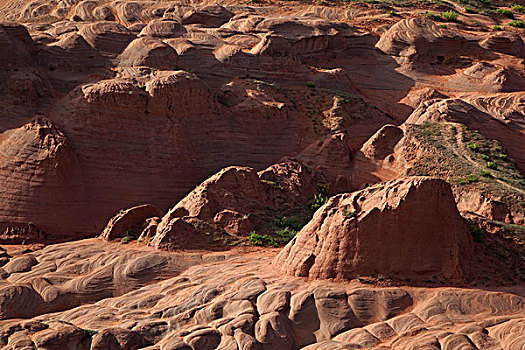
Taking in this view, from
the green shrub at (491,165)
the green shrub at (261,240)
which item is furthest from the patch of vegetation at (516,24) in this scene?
the green shrub at (261,240)

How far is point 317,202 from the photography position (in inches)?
1554

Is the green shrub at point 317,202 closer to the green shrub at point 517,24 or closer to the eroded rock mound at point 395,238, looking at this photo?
the eroded rock mound at point 395,238

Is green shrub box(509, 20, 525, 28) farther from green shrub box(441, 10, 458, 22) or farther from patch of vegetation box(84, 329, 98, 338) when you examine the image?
patch of vegetation box(84, 329, 98, 338)

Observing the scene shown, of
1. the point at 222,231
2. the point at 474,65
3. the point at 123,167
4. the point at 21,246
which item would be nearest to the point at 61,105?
the point at 123,167

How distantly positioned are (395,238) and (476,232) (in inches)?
150

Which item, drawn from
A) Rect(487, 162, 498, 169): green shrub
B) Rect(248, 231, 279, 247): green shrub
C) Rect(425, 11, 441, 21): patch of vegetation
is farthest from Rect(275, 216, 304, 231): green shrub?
Rect(425, 11, 441, 21): patch of vegetation

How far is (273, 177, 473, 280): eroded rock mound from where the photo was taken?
2820 centimetres

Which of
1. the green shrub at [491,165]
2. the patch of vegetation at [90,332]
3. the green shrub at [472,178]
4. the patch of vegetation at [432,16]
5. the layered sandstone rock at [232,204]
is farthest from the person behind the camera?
the patch of vegetation at [432,16]

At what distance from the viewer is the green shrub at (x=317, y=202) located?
128 ft

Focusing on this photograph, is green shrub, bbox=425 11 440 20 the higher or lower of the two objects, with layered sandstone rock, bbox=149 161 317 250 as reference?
higher

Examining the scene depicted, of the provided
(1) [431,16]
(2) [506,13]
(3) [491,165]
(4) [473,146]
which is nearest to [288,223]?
(3) [491,165]

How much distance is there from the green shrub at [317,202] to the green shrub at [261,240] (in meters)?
4.63

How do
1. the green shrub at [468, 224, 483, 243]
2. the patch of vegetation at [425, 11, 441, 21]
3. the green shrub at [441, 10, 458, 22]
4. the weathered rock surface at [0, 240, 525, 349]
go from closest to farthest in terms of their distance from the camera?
the weathered rock surface at [0, 240, 525, 349]
the green shrub at [468, 224, 483, 243]
the patch of vegetation at [425, 11, 441, 21]
the green shrub at [441, 10, 458, 22]

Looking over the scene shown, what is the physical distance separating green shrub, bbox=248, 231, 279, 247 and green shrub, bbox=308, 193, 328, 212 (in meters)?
4.63
